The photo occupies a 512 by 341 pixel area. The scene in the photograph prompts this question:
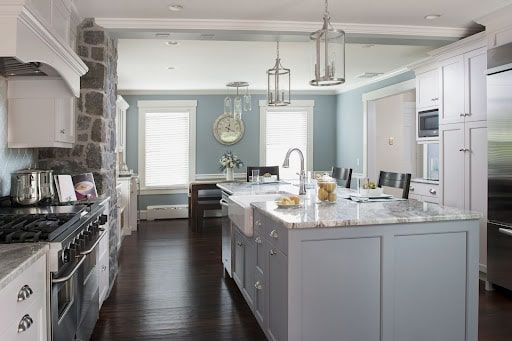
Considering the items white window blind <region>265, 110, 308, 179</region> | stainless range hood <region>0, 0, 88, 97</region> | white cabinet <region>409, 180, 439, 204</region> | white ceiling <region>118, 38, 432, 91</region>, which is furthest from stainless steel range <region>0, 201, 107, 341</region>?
white window blind <region>265, 110, 308, 179</region>

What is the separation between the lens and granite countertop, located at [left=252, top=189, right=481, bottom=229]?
224 centimetres

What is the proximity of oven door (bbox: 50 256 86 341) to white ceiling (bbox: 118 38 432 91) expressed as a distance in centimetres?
320

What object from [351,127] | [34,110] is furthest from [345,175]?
[34,110]

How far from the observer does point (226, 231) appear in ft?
13.8

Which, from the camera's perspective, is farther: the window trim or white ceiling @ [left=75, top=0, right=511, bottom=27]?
the window trim

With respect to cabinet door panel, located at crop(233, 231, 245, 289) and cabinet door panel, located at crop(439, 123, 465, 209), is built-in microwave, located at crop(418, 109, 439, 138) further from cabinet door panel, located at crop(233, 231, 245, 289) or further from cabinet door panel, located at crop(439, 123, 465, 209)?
cabinet door panel, located at crop(233, 231, 245, 289)

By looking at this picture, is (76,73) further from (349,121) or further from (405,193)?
(349,121)

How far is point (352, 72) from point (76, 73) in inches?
179

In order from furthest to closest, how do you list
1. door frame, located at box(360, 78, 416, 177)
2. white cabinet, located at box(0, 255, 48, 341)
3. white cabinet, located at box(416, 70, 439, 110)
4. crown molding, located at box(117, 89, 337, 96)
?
crown molding, located at box(117, 89, 337, 96) → door frame, located at box(360, 78, 416, 177) → white cabinet, located at box(416, 70, 439, 110) → white cabinet, located at box(0, 255, 48, 341)

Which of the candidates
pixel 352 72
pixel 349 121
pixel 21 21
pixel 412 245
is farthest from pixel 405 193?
pixel 349 121

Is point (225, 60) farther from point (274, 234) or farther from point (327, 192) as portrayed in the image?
point (274, 234)

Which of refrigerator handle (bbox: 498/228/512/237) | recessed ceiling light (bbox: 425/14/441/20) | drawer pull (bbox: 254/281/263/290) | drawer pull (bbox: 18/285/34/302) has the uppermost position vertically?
recessed ceiling light (bbox: 425/14/441/20)

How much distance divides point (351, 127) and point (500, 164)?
437cm

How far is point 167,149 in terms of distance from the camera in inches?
323
